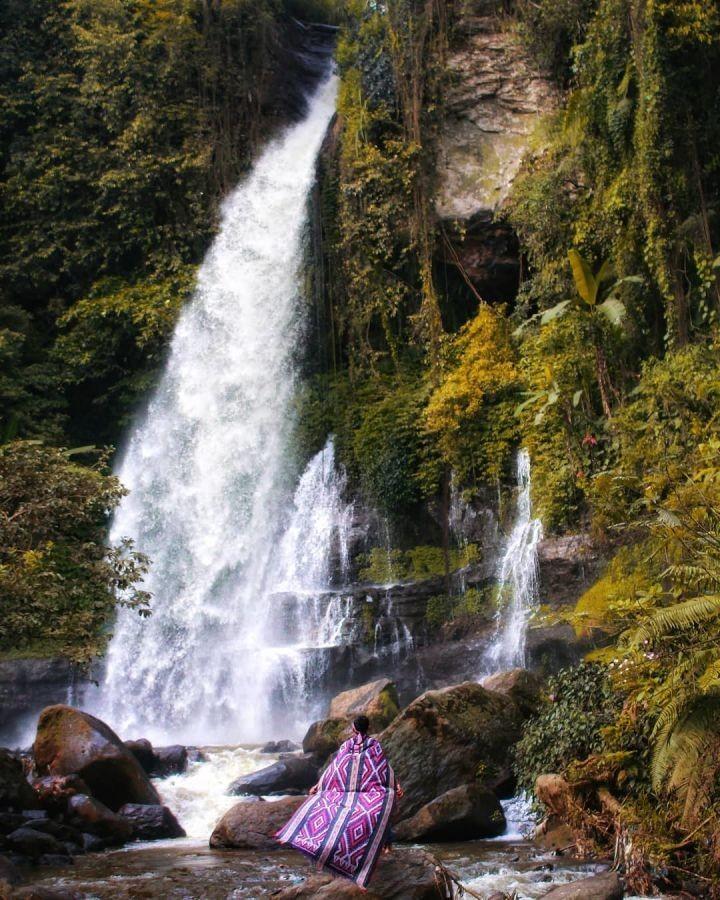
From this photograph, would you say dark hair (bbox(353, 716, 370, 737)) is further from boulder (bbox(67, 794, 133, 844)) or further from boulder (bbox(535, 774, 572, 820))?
boulder (bbox(67, 794, 133, 844))

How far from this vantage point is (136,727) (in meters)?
15.2

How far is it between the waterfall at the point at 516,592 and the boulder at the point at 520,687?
2313mm

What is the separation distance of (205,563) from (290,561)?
1672mm

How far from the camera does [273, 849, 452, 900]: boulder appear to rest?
603 centimetres

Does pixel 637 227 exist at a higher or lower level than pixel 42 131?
lower

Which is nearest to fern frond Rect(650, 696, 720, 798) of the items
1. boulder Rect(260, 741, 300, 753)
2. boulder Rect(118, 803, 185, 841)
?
boulder Rect(118, 803, 185, 841)

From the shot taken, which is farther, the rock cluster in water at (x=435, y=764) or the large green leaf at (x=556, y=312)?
the large green leaf at (x=556, y=312)

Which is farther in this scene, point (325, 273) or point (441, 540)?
point (325, 273)

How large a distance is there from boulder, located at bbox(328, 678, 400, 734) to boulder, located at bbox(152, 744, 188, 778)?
1949mm

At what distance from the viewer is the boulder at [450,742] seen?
938cm

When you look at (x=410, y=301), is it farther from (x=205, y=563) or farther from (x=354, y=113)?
(x=205, y=563)

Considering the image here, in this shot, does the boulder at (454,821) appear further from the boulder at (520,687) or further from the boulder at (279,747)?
the boulder at (279,747)

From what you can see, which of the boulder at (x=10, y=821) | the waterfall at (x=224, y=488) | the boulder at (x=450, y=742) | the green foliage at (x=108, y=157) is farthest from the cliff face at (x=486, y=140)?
the boulder at (x=10, y=821)

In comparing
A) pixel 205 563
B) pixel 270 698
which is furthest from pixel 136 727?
pixel 205 563
